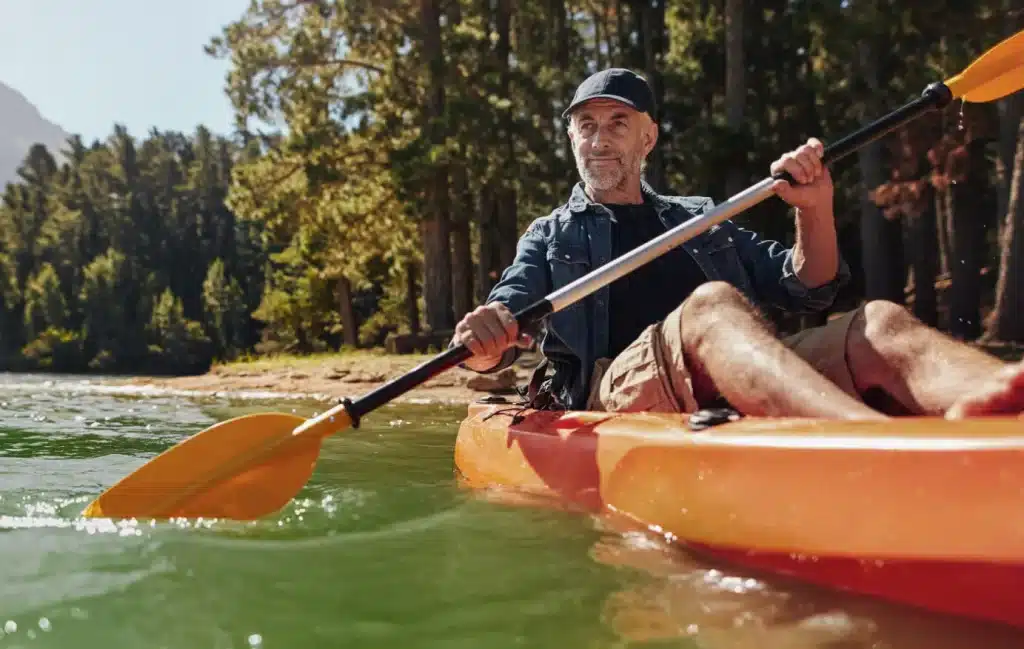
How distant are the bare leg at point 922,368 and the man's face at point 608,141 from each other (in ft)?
3.57

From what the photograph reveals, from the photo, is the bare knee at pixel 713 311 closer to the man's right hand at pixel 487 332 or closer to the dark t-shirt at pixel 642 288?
the man's right hand at pixel 487 332

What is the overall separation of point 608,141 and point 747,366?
1.24 meters

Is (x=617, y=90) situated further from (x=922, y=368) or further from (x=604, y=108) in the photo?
(x=922, y=368)

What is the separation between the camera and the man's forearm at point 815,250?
2.72 meters

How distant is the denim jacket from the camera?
2.87 m

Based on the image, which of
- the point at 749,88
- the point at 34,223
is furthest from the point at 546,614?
the point at 34,223

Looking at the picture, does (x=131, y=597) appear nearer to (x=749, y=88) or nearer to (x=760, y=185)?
(x=760, y=185)

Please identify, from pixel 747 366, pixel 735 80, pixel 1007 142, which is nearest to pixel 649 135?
pixel 747 366

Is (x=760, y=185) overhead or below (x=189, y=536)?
overhead

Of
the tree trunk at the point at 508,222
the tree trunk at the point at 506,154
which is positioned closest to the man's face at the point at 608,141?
the tree trunk at the point at 506,154

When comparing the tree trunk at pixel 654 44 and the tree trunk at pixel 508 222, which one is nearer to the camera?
the tree trunk at pixel 654 44

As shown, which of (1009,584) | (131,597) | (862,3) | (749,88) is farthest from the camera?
(749,88)

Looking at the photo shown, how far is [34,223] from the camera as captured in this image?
63.5 meters

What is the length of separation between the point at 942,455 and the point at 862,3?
A: 360 inches
